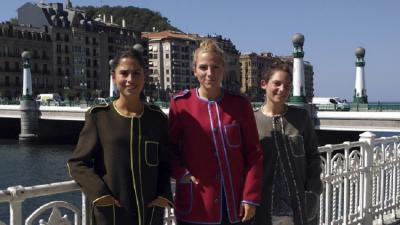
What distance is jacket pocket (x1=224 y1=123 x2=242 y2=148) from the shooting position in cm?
334

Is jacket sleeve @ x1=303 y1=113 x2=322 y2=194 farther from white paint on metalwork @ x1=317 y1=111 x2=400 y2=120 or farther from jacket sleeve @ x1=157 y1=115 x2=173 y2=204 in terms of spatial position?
white paint on metalwork @ x1=317 y1=111 x2=400 y2=120

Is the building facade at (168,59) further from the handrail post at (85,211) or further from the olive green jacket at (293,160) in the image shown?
the handrail post at (85,211)

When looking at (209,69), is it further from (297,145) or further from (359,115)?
(359,115)

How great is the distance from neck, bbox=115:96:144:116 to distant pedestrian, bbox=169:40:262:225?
29 centimetres

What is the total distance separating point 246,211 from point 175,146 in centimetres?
60

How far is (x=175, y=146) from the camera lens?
337 centimetres

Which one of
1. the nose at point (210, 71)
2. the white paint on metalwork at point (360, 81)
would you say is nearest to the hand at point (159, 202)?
the nose at point (210, 71)

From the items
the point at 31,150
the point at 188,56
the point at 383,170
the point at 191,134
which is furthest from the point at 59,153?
the point at 188,56

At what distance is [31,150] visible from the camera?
135 ft

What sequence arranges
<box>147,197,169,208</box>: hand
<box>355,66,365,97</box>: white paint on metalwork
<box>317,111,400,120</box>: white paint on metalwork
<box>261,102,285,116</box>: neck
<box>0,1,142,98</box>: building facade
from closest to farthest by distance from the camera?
<box>147,197,169,208</box>: hand, <box>261,102,285,116</box>: neck, <box>317,111,400,120</box>: white paint on metalwork, <box>355,66,365,97</box>: white paint on metalwork, <box>0,1,142,98</box>: building facade

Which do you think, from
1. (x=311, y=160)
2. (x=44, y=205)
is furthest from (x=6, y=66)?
(x=44, y=205)

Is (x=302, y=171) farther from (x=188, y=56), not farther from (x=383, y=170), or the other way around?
(x=188, y=56)

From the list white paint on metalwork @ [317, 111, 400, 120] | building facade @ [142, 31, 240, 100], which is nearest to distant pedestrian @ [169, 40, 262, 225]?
white paint on metalwork @ [317, 111, 400, 120]

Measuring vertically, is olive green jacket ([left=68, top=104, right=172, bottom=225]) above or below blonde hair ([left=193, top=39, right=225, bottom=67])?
below
